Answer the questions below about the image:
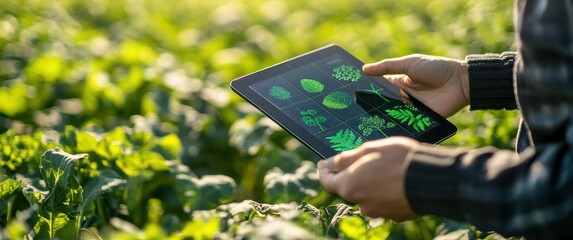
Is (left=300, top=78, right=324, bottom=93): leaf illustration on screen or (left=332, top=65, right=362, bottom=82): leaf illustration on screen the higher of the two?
(left=300, top=78, right=324, bottom=93): leaf illustration on screen

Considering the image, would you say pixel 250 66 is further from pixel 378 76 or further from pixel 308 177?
pixel 378 76

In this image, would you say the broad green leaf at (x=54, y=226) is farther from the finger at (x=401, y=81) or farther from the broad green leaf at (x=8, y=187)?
the finger at (x=401, y=81)

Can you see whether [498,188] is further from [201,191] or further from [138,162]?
[138,162]

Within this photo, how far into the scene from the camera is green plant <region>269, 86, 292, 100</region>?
2.45 metres

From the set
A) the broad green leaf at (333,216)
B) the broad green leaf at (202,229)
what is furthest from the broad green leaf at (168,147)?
the broad green leaf at (202,229)

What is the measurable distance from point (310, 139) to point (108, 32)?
431cm

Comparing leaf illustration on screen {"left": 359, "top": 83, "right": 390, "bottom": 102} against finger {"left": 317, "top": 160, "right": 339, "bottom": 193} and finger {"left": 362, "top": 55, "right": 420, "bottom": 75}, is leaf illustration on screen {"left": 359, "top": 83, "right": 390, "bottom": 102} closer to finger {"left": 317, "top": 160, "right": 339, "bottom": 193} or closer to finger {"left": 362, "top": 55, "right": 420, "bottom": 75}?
finger {"left": 362, "top": 55, "right": 420, "bottom": 75}

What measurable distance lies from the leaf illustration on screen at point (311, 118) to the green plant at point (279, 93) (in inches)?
→ 3.5

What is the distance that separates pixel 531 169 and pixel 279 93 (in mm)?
1007

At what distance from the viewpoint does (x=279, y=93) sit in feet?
8.08

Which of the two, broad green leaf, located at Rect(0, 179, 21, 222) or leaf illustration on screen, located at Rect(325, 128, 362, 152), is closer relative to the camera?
leaf illustration on screen, located at Rect(325, 128, 362, 152)

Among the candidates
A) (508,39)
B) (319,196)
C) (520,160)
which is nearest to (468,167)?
(520,160)

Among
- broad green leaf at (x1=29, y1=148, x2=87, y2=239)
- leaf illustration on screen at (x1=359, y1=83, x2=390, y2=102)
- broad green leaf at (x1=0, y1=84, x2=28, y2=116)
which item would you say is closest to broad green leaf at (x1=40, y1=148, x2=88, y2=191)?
broad green leaf at (x1=29, y1=148, x2=87, y2=239)

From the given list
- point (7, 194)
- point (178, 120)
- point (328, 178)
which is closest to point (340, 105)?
point (328, 178)
